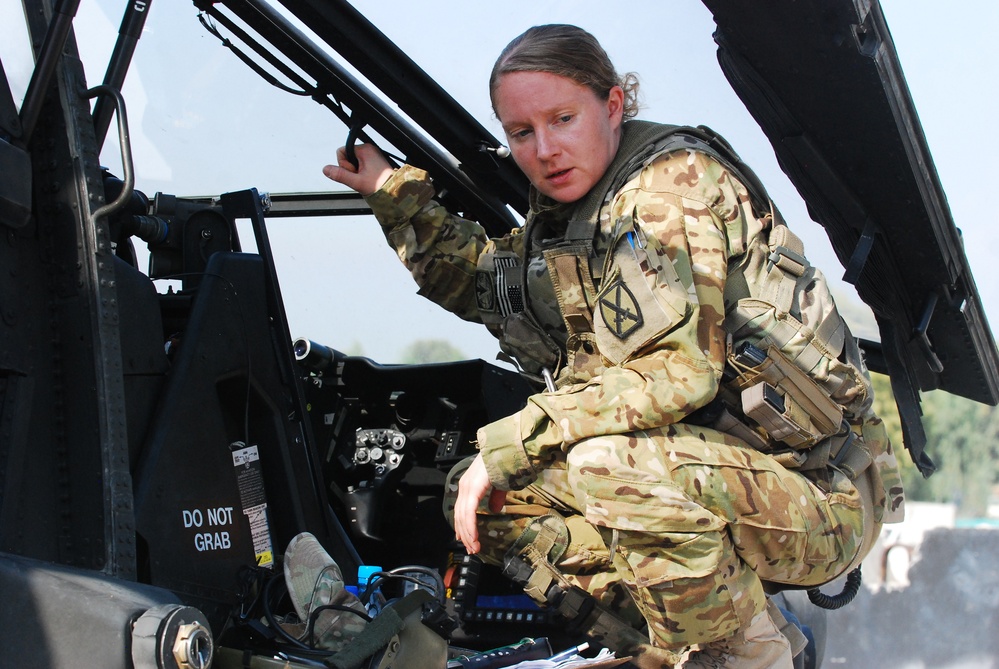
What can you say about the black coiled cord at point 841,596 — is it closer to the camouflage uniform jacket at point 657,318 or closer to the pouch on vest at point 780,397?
the camouflage uniform jacket at point 657,318

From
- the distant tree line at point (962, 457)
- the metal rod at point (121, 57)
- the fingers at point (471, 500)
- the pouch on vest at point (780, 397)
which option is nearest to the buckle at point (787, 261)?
the pouch on vest at point (780, 397)

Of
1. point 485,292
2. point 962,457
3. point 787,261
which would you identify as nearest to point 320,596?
point 485,292

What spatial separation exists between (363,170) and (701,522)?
1.25 m

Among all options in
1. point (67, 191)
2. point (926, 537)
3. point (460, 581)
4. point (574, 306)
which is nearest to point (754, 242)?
point (574, 306)

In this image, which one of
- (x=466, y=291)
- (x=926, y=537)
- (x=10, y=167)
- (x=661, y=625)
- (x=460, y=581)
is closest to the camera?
(x=10, y=167)

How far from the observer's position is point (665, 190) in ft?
5.95

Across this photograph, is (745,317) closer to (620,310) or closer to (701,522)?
(620,310)

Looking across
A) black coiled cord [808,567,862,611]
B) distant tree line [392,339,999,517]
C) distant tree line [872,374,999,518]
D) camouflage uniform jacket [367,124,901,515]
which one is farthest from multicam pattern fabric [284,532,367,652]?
distant tree line [872,374,999,518]

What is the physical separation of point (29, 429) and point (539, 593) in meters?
1.01

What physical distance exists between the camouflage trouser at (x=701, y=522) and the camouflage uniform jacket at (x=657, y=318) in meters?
0.07

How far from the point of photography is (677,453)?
68.1 inches

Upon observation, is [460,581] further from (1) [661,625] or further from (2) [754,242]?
(2) [754,242]

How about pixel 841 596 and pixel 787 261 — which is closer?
pixel 787 261

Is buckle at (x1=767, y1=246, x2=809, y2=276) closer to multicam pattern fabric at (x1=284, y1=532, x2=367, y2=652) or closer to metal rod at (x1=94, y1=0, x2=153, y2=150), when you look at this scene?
multicam pattern fabric at (x1=284, y1=532, x2=367, y2=652)
